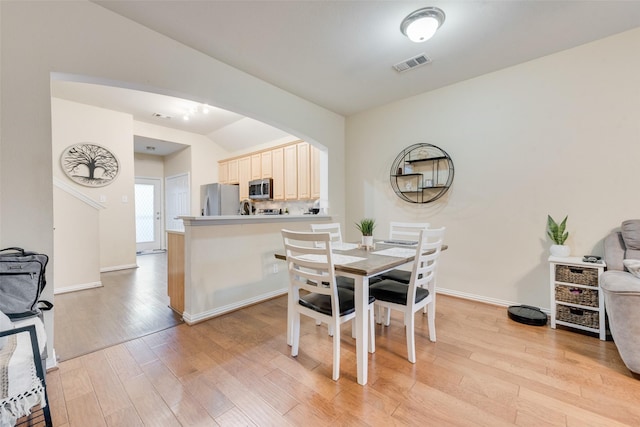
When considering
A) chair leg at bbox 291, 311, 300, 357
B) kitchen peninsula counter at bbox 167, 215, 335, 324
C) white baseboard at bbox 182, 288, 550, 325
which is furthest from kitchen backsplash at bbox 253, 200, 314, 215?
chair leg at bbox 291, 311, 300, 357

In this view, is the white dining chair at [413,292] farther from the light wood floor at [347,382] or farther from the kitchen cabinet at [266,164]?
the kitchen cabinet at [266,164]

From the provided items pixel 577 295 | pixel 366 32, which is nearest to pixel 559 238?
pixel 577 295

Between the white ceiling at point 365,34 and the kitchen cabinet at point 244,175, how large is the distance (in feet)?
9.17

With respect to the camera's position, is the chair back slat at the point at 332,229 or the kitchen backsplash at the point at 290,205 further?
the kitchen backsplash at the point at 290,205

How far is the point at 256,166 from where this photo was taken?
5.48 meters

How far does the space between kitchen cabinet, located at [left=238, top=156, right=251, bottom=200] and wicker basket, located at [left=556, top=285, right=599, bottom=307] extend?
201 inches

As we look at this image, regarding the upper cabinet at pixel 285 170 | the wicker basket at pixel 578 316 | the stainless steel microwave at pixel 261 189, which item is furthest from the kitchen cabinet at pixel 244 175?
the wicker basket at pixel 578 316

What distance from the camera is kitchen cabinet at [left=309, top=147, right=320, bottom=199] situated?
4441mm

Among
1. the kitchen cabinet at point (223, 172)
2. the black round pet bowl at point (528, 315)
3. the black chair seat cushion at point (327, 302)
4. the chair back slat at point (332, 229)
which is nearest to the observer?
the black chair seat cushion at point (327, 302)

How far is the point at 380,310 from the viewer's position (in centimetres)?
251

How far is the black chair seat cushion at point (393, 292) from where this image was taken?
193cm

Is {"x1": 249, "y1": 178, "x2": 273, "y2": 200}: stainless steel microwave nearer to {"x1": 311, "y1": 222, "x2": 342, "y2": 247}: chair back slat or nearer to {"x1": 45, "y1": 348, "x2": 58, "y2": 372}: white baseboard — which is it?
{"x1": 311, "y1": 222, "x2": 342, "y2": 247}: chair back slat

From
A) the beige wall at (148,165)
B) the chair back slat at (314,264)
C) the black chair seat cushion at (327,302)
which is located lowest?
the black chair seat cushion at (327,302)

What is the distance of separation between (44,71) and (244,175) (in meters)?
4.03
